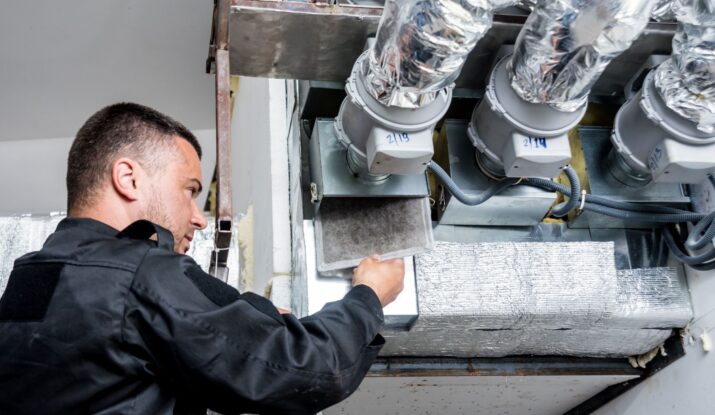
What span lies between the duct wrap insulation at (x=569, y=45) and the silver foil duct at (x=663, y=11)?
14cm

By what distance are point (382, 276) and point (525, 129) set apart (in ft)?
1.12

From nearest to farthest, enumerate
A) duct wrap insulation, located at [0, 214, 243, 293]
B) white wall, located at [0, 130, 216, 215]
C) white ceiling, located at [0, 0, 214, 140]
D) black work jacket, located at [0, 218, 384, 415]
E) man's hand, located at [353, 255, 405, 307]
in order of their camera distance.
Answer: black work jacket, located at [0, 218, 384, 415] < man's hand, located at [353, 255, 405, 307] < duct wrap insulation, located at [0, 214, 243, 293] < white ceiling, located at [0, 0, 214, 140] < white wall, located at [0, 130, 216, 215]

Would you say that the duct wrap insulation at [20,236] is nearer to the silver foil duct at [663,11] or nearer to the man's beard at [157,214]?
the man's beard at [157,214]

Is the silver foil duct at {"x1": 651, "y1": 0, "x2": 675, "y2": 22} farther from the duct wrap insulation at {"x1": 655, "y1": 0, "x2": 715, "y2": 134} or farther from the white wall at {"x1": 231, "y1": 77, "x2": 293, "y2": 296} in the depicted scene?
the white wall at {"x1": 231, "y1": 77, "x2": 293, "y2": 296}

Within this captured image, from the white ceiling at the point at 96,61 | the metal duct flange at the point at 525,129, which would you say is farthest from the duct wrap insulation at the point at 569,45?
the white ceiling at the point at 96,61

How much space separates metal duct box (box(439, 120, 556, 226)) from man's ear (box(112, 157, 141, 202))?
24.5 inches

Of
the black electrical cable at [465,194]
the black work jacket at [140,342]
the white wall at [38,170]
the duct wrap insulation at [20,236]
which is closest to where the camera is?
the black work jacket at [140,342]

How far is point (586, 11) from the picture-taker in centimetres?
130

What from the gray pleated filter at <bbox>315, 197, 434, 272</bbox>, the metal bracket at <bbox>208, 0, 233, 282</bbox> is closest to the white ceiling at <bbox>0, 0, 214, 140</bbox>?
the metal bracket at <bbox>208, 0, 233, 282</bbox>

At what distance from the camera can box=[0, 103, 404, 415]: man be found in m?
1.09

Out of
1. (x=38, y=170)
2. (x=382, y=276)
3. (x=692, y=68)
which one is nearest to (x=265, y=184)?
(x=382, y=276)

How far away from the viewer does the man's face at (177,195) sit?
4.29 ft

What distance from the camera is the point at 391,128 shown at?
1.44 m

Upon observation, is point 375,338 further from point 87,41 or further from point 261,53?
point 87,41
